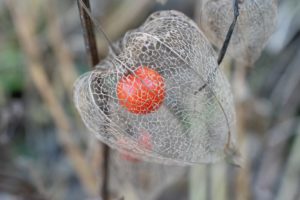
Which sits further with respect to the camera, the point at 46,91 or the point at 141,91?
the point at 46,91

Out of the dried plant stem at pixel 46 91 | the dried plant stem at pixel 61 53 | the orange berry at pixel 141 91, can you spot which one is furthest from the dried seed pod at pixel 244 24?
the dried plant stem at pixel 61 53

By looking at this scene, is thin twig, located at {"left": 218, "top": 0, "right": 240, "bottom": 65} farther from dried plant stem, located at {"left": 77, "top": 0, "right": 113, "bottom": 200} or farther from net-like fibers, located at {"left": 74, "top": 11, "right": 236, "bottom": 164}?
dried plant stem, located at {"left": 77, "top": 0, "right": 113, "bottom": 200}

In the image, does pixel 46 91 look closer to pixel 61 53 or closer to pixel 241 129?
pixel 61 53

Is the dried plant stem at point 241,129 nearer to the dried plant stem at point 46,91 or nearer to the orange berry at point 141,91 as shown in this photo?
the dried plant stem at point 46,91

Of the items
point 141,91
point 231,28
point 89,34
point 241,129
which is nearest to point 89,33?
point 89,34

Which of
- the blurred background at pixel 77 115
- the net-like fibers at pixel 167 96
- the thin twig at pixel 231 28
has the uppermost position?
the thin twig at pixel 231 28

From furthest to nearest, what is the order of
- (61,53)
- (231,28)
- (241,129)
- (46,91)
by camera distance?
(61,53), (46,91), (241,129), (231,28)

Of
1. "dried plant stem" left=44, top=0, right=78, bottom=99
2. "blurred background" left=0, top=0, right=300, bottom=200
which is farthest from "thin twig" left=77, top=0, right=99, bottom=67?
"dried plant stem" left=44, top=0, right=78, bottom=99
